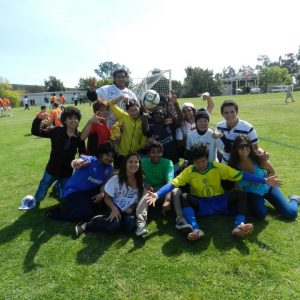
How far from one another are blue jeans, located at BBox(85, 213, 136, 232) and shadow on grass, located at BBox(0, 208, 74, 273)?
346 mm

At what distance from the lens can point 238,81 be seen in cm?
9519

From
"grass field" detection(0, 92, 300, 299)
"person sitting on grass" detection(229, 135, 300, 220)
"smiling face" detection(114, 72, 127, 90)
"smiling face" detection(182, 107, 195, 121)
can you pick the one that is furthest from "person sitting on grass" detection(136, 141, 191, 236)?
"smiling face" detection(114, 72, 127, 90)

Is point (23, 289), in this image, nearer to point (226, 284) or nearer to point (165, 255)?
point (165, 255)

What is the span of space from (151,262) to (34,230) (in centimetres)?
201

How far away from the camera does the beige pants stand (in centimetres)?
453

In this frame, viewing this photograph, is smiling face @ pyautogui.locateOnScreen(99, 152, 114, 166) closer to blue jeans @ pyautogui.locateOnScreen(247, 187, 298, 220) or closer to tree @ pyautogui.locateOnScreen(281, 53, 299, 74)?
blue jeans @ pyautogui.locateOnScreen(247, 187, 298, 220)

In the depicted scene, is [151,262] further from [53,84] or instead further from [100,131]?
[53,84]

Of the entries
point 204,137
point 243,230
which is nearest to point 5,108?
point 204,137

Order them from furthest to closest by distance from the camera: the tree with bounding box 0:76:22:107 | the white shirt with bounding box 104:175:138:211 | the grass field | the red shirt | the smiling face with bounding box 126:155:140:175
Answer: the tree with bounding box 0:76:22:107
the red shirt
the white shirt with bounding box 104:175:138:211
the smiling face with bounding box 126:155:140:175
the grass field

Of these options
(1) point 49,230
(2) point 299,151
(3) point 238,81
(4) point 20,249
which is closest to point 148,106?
(1) point 49,230

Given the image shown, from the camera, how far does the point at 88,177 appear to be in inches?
200

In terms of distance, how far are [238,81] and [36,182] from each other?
311ft

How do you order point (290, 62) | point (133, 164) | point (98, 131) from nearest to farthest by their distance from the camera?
point (133, 164) → point (98, 131) → point (290, 62)

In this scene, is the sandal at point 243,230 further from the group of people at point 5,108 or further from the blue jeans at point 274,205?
the group of people at point 5,108
